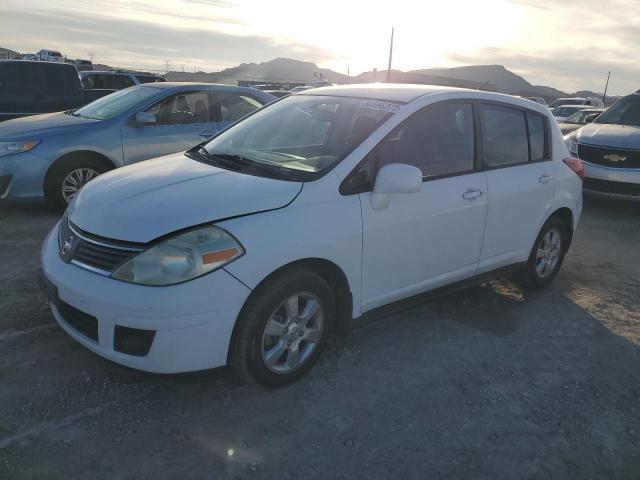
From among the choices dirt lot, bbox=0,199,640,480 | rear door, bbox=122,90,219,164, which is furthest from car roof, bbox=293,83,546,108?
rear door, bbox=122,90,219,164

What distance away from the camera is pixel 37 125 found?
6.21 meters

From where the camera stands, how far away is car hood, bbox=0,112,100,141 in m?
5.89

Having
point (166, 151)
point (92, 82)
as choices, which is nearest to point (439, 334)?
point (166, 151)

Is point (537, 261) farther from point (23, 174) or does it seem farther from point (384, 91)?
point (23, 174)

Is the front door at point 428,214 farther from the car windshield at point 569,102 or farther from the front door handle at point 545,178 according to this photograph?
the car windshield at point 569,102

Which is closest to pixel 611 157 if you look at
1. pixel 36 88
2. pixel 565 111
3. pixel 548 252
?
pixel 548 252

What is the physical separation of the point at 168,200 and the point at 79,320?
772 mm

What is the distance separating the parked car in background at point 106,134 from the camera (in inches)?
230

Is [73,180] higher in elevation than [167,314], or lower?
lower

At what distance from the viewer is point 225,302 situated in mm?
2607

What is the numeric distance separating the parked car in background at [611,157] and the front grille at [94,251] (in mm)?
7302

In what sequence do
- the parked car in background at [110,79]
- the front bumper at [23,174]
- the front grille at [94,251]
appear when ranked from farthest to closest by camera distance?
the parked car in background at [110,79] < the front bumper at [23,174] < the front grille at [94,251]

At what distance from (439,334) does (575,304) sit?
153 cm

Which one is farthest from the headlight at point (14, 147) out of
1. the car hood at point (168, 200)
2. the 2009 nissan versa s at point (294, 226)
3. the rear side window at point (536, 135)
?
the rear side window at point (536, 135)
